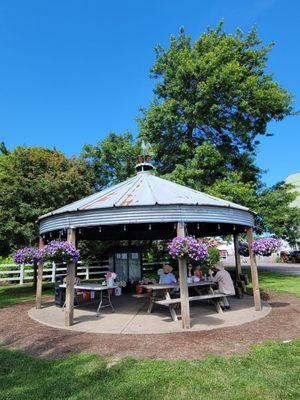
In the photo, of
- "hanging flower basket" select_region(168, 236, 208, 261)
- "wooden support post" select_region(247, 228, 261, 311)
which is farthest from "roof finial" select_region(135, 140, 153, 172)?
"hanging flower basket" select_region(168, 236, 208, 261)

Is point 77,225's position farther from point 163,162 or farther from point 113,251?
point 163,162

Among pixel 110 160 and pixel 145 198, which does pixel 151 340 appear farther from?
pixel 110 160

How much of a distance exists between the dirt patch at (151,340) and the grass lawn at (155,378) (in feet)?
1.46

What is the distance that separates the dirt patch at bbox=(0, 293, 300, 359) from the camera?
602 centimetres

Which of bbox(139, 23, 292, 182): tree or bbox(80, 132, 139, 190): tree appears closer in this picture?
bbox(139, 23, 292, 182): tree

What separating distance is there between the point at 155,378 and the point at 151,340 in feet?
6.92

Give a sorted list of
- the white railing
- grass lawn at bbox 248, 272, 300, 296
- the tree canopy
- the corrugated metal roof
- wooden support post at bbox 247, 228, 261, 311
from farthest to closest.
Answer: the white railing < the tree canopy < grass lawn at bbox 248, 272, 300, 296 < wooden support post at bbox 247, 228, 261, 311 < the corrugated metal roof

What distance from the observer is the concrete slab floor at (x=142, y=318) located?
7895 millimetres

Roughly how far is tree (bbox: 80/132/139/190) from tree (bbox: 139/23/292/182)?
6.13ft

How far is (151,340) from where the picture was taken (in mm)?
6809

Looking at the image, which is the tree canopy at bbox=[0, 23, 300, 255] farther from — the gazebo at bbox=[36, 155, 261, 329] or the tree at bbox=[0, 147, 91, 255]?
the gazebo at bbox=[36, 155, 261, 329]

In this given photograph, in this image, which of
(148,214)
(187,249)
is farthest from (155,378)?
(148,214)

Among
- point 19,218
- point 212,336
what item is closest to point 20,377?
point 212,336

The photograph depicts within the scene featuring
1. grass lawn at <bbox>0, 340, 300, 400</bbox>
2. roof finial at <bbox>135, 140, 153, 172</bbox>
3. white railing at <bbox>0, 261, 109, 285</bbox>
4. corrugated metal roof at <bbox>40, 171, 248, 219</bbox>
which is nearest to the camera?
grass lawn at <bbox>0, 340, 300, 400</bbox>
